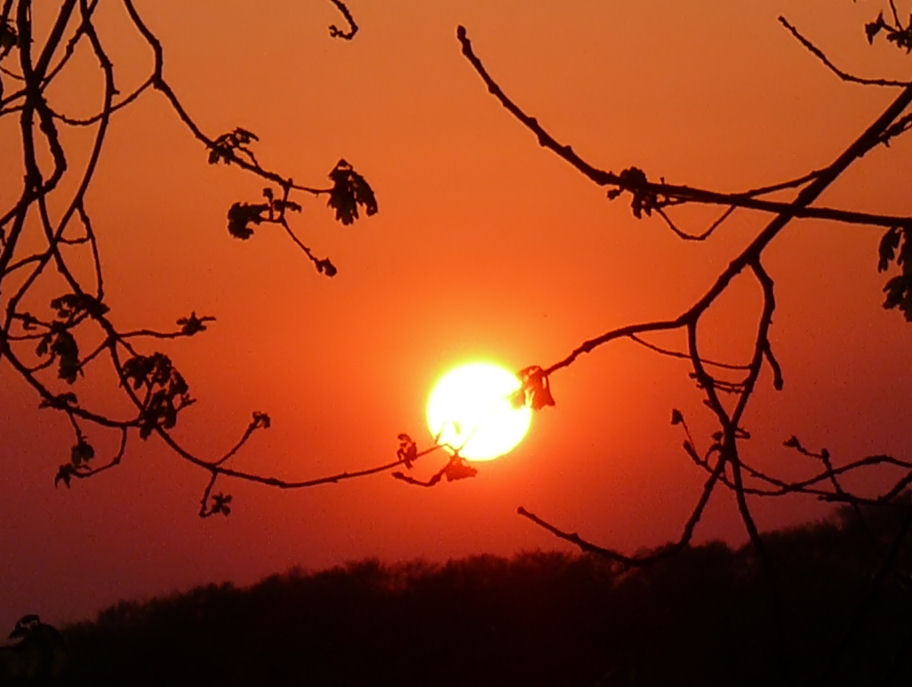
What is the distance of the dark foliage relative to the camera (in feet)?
28.9

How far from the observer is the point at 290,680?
948cm

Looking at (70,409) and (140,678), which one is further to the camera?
(140,678)

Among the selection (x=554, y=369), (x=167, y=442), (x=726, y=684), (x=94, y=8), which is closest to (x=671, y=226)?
(x=554, y=369)

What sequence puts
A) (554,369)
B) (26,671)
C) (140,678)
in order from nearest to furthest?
(554,369)
(26,671)
(140,678)

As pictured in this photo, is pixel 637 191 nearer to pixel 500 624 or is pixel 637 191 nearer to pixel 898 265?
pixel 898 265

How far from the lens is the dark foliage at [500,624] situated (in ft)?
28.9

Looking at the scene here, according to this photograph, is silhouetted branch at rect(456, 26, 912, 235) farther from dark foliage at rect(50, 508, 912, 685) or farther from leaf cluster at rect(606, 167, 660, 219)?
dark foliage at rect(50, 508, 912, 685)

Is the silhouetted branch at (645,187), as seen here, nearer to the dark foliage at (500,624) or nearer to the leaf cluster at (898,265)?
the leaf cluster at (898,265)

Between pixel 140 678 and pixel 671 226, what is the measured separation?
699 cm

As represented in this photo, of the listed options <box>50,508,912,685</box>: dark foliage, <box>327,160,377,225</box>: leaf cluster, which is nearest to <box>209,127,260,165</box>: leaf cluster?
<box>327,160,377,225</box>: leaf cluster

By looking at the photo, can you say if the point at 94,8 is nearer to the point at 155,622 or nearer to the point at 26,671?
the point at 26,671

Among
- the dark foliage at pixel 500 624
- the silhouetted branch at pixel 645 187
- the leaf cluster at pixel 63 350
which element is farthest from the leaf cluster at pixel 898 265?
the dark foliage at pixel 500 624

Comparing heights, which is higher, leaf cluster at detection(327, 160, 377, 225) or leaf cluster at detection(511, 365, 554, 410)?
leaf cluster at detection(327, 160, 377, 225)

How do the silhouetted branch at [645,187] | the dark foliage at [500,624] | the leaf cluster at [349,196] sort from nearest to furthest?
the silhouetted branch at [645,187], the leaf cluster at [349,196], the dark foliage at [500,624]
